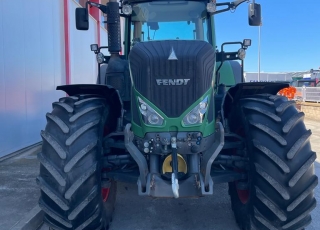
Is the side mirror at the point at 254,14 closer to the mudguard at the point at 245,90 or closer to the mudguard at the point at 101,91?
the mudguard at the point at 245,90

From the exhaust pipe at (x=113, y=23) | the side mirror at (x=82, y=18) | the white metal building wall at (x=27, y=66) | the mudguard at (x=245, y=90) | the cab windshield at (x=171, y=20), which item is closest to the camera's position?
the mudguard at (x=245, y=90)

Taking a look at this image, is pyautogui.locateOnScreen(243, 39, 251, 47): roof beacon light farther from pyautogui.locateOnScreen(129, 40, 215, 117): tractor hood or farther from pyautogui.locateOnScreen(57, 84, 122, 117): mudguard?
pyautogui.locateOnScreen(57, 84, 122, 117): mudguard

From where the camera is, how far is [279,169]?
8.60 feet

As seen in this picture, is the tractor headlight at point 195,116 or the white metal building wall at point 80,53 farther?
the white metal building wall at point 80,53

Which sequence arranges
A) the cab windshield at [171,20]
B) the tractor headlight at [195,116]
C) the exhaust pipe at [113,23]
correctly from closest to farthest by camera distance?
the tractor headlight at [195,116] < the exhaust pipe at [113,23] < the cab windshield at [171,20]

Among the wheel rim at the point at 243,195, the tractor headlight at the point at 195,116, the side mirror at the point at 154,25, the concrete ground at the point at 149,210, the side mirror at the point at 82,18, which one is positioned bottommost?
the concrete ground at the point at 149,210

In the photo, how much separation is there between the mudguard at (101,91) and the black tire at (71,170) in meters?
0.43

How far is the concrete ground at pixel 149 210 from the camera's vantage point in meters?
3.47

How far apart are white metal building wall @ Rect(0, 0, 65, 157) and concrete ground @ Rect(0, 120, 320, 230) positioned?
82.9 inches

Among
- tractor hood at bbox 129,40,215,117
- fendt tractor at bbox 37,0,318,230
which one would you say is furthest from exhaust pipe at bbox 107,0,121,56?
tractor hood at bbox 129,40,215,117

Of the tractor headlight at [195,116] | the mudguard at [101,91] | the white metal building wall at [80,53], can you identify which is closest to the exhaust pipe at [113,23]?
the mudguard at [101,91]

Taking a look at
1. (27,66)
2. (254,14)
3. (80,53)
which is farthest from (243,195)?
(80,53)

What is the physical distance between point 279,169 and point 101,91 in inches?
73.8

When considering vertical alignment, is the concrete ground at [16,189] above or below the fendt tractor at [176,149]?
below
